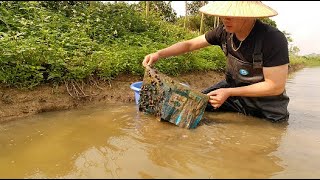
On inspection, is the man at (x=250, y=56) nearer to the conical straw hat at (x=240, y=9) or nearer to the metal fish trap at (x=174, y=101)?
the conical straw hat at (x=240, y=9)

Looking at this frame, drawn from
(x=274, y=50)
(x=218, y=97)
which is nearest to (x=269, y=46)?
(x=274, y=50)

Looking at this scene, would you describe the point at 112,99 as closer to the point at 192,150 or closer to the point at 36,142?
the point at 36,142

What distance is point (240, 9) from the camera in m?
3.29

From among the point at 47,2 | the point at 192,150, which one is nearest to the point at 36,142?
the point at 192,150

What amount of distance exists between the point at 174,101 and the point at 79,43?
2.57 m

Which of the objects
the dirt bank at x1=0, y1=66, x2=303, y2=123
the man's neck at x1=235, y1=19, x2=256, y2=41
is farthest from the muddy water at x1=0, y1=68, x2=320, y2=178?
the man's neck at x1=235, y1=19, x2=256, y2=41

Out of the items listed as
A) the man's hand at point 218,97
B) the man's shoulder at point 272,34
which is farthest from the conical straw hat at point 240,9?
the man's hand at point 218,97

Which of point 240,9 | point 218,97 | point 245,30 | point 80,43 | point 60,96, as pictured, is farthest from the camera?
point 80,43

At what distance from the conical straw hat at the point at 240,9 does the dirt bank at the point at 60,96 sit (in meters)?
2.02

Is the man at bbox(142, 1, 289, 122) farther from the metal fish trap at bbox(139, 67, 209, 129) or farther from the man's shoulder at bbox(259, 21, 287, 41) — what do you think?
the metal fish trap at bbox(139, 67, 209, 129)

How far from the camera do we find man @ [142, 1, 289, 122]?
338 cm

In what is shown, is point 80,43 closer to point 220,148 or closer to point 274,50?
point 274,50

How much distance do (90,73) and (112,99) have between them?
45 cm

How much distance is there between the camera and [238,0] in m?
3.37
